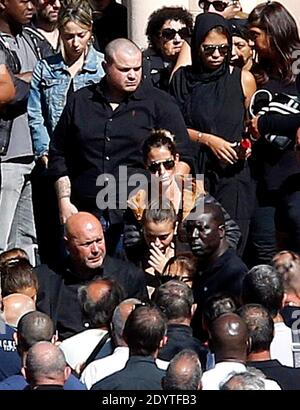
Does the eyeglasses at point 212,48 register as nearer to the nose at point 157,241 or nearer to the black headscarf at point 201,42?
the black headscarf at point 201,42

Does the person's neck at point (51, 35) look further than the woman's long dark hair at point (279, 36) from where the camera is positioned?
Yes

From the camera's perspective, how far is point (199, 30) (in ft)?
37.0

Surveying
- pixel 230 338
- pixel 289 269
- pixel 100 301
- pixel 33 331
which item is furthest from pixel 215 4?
pixel 230 338

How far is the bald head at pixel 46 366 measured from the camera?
8531 mm

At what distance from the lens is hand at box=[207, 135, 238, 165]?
11.3 metres

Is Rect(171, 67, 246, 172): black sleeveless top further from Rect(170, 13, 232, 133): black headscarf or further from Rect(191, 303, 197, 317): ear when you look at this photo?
Rect(191, 303, 197, 317): ear

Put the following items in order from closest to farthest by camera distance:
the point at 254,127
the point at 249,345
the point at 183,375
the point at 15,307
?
1. the point at 183,375
2. the point at 249,345
3. the point at 15,307
4. the point at 254,127

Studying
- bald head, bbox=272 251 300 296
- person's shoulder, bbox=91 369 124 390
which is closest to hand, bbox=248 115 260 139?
bald head, bbox=272 251 300 296

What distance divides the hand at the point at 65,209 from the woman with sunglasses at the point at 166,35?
129cm

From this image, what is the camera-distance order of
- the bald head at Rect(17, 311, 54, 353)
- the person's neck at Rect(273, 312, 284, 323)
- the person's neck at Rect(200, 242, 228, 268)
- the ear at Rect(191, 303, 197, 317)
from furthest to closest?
the person's neck at Rect(200, 242, 228, 268), the ear at Rect(191, 303, 197, 317), the person's neck at Rect(273, 312, 284, 323), the bald head at Rect(17, 311, 54, 353)

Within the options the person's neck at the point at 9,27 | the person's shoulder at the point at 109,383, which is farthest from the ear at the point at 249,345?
the person's neck at the point at 9,27

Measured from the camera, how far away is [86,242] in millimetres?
10680

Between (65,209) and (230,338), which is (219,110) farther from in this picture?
(230,338)

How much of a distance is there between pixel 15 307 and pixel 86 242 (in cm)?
87
